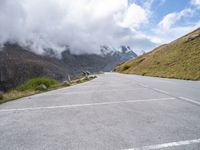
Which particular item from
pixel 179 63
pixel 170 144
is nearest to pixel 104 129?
pixel 170 144

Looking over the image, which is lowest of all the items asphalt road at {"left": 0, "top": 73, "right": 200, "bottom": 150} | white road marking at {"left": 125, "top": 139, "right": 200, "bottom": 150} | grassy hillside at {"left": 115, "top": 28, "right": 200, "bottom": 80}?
white road marking at {"left": 125, "top": 139, "right": 200, "bottom": 150}

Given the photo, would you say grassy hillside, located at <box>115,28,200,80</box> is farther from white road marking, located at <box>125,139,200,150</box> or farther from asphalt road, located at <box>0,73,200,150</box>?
white road marking, located at <box>125,139,200,150</box>

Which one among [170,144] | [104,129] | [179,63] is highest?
[179,63]

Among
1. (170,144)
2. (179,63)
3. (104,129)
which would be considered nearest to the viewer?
(170,144)

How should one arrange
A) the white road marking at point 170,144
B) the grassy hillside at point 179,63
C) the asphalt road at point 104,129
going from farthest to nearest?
the grassy hillside at point 179,63 < the asphalt road at point 104,129 < the white road marking at point 170,144

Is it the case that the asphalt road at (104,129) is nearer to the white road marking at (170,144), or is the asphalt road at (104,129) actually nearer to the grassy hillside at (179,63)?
the white road marking at (170,144)

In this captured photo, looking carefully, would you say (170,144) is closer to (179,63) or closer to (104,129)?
(104,129)

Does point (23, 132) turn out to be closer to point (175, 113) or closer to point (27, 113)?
point (27, 113)

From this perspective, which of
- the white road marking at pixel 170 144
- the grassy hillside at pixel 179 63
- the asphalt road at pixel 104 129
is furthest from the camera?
the grassy hillside at pixel 179 63

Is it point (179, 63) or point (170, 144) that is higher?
point (179, 63)

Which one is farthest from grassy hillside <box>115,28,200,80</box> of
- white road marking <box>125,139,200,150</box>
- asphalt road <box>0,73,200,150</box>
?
white road marking <box>125,139,200,150</box>

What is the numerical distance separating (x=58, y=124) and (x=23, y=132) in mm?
907

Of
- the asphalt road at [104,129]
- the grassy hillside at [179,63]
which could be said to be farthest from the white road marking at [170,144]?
the grassy hillside at [179,63]

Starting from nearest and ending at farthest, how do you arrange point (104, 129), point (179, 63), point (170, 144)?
point (170, 144) < point (104, 129) < point (179, 63)
